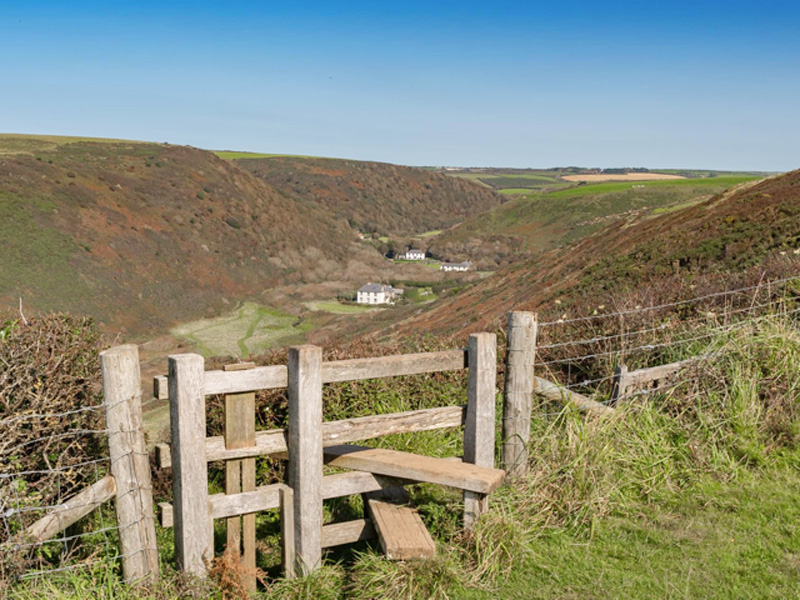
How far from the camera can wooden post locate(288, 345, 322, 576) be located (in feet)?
12.7

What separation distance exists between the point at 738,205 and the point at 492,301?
9724 mm

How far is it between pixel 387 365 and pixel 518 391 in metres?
1.08

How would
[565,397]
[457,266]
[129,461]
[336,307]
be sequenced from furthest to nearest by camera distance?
[457,266] → [336,307] → [565,397] → [129,461]

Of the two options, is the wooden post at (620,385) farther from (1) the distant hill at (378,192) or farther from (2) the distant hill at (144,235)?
(1) the distant hill at (378,192)

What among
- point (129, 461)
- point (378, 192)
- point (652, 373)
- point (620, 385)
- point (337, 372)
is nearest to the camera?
point (129, 461)

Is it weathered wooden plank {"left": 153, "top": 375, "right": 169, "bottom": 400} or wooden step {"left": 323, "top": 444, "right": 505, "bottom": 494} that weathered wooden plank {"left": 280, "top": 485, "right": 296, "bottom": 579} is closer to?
wooden step {"left": 323, "top": 444, "right": 505, "bottom": 494}

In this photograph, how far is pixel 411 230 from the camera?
134 m

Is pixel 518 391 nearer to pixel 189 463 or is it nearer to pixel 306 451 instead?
pixel 306 451

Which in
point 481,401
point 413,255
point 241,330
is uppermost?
point 481,401

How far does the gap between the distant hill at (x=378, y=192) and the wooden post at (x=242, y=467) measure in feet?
383

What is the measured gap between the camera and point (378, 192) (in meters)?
141

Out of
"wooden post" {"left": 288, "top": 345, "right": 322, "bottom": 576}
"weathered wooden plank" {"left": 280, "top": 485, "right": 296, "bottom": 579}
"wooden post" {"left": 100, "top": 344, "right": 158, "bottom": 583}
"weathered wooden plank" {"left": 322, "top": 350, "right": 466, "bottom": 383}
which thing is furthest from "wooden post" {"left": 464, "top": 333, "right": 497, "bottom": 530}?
"wooden post" {"left": 100, "top": 344, "right": 158, "bottom": 583}

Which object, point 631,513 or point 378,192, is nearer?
point 631,513

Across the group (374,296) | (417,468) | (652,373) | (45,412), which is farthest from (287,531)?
(374,296)
